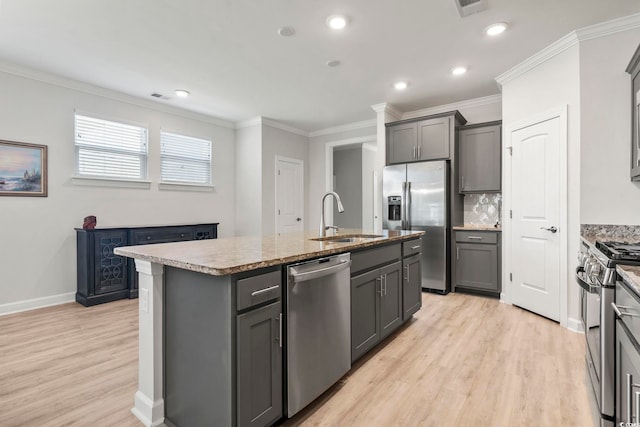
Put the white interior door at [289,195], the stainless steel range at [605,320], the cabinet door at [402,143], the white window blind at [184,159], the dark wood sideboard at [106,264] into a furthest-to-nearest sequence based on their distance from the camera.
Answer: the white interior door at [289,195] → the white window blind at [184,159] → the cabinet door at [402,143] → the dark wood sideboard at [106,264] → the stainless steel range at [605,320]

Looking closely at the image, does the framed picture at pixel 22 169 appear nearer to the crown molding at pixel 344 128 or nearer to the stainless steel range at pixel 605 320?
the crown molding at pixel 344 128

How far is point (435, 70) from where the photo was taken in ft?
12.2

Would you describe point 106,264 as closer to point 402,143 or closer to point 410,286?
point 410,286

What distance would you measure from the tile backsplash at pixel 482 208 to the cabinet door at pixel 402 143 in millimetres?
1041

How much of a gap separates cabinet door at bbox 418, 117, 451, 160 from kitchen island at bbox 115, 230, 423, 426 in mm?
3166

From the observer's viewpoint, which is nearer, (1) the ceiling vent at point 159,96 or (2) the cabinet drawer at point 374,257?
(2) the cabinet drawer at point 374,257

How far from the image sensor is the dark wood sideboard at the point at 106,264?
378 centimetres

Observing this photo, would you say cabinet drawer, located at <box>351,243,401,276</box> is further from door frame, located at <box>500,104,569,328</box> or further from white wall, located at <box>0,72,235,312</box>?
white wall, located at <box>0,72,235,312</box>

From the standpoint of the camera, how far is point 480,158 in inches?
169

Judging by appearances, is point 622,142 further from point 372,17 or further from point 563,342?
point 372,17

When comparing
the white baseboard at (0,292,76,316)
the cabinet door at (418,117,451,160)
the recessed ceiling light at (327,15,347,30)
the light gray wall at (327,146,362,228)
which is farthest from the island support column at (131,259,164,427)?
the light gray wall at (327,146,362,228)

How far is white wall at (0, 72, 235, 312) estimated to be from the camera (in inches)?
139

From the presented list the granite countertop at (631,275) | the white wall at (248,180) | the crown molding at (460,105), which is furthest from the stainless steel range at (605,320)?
the white wall at (248,180)

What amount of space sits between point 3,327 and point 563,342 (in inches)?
201
